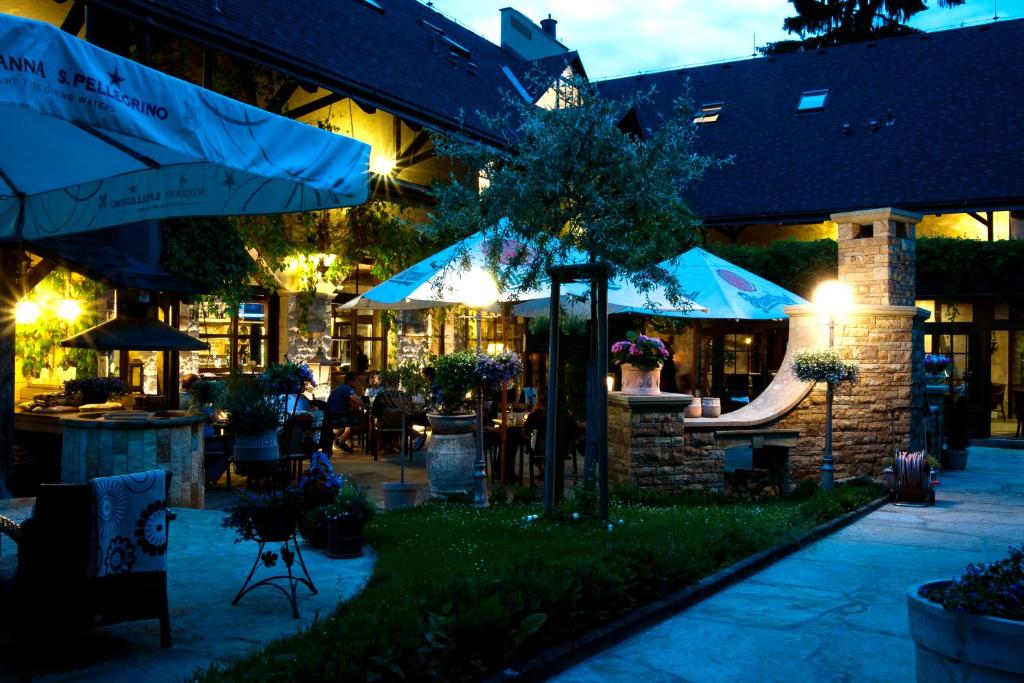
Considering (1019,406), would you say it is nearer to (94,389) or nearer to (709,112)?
(709,112)

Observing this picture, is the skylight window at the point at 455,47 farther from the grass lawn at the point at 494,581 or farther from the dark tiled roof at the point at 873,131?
the grass lawn at the point at 494,581

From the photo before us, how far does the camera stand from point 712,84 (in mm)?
23984

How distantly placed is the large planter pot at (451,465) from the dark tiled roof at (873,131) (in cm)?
1235

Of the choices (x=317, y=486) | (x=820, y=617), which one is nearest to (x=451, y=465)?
(x=317, y=486)

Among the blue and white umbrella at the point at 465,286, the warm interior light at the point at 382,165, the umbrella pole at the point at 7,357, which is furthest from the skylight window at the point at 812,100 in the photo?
the umbrella pole at the point at 7,357

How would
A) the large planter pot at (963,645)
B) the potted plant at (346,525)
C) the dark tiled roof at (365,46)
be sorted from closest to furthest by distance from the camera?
the large planter pot at (963,645) < the potted plant at (346,525) < the dark tiled roof at (365,46)

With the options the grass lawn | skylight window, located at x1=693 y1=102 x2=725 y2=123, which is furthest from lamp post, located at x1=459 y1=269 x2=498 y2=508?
skylight window, located at x1=693 y1=102 x2=725 y2=123

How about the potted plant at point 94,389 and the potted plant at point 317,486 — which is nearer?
the potted plant at point 317,486

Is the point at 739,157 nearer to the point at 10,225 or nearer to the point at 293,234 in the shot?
the point at 293,234

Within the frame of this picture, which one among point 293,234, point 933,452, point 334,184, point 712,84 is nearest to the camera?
point 334,184

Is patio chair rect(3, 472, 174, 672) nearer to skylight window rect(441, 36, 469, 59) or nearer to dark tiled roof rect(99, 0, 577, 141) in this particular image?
dark tiled roof rect(99, 0, 577, 141)

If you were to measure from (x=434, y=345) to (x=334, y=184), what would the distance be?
49.5 feet

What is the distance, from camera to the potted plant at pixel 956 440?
12.8m

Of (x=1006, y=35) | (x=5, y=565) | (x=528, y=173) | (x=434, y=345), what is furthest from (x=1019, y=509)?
(x=1006, y=35)
